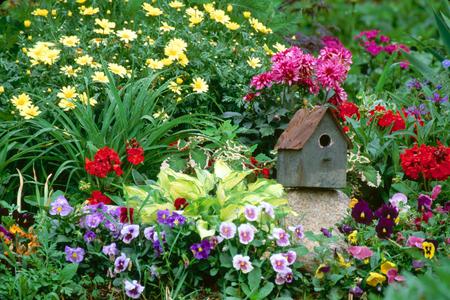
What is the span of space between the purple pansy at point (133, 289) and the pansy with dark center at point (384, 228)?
47.0 inches

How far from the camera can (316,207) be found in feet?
14.0

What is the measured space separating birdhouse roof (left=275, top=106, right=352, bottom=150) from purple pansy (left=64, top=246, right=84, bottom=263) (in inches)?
47.2

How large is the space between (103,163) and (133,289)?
0.82 m

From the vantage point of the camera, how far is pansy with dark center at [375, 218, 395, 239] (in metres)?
3.83

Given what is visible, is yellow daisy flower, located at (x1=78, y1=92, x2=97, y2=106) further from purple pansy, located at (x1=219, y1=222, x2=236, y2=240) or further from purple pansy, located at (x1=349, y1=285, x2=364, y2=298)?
purple pansy, located at (x1=349, y1=285, x2=364, y2=298)

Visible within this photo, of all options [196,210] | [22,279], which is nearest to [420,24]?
[196,210]

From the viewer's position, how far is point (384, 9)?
421 inches

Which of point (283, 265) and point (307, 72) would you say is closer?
point (283, 265)

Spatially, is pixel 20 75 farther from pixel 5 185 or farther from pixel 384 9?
pixel 384 9

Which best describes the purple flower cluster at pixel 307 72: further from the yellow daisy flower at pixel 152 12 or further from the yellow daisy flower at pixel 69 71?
the yellow daisy flower at pixel 69 71

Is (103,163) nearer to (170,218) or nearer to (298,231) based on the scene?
(170,218)

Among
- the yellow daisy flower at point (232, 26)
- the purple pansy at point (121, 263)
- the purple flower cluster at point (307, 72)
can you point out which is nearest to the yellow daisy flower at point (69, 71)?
the purple flower cluster at point (307, 72)

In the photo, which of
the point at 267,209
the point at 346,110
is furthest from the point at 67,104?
the point at 346,110

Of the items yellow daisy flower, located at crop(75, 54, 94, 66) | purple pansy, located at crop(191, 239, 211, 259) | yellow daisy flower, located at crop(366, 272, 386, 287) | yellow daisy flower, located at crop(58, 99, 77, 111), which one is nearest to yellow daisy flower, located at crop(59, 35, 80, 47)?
yellow daisy flower, located at crop(75, 54, 94, 66)
